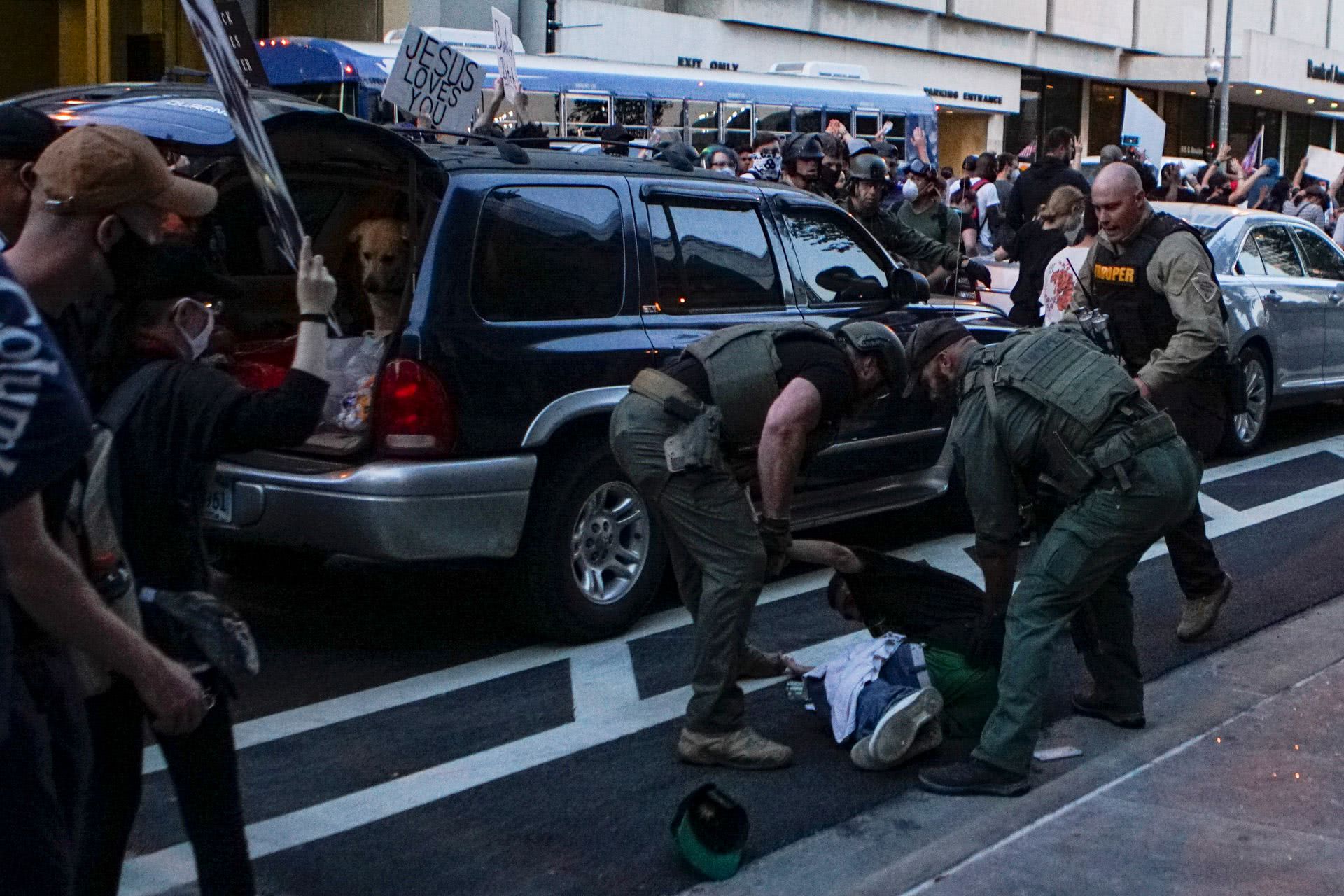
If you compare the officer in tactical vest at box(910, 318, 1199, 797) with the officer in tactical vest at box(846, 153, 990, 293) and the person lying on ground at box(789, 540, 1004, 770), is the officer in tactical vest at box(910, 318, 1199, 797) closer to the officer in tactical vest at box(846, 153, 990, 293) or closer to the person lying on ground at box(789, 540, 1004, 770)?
the person lying on ground at box(789, 540, 1004, 770)

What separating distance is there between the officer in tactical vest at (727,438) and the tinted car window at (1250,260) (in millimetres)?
7057

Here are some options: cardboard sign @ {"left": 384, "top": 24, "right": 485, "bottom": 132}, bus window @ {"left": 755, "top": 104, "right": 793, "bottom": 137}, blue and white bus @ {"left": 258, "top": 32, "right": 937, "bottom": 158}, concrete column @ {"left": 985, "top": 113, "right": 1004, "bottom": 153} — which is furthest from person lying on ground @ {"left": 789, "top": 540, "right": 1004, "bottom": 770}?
concrete column @ {"left": 985, "top": 113, "right": 1004, "bottom": 153}

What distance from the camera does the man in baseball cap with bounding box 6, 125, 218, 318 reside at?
2707 millimetres

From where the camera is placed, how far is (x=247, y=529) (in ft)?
19.5

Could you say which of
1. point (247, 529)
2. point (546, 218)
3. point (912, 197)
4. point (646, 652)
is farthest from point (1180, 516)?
point (912, 197)

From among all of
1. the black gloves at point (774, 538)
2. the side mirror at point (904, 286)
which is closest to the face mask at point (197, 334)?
the black gloves at point (774, 538)

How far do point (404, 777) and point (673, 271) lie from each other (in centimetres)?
255

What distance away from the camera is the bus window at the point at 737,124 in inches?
877

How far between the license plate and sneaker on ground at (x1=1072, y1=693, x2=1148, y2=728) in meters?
3.00

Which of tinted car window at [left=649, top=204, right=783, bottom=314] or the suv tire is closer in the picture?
the suv tire

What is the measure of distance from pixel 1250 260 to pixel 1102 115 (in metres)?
38.2

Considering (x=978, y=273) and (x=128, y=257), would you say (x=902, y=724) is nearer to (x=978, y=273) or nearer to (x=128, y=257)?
(x=128, y=257)

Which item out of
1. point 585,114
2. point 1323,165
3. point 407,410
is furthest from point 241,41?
point 1323,165

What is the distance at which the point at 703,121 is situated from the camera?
72.3 feet
